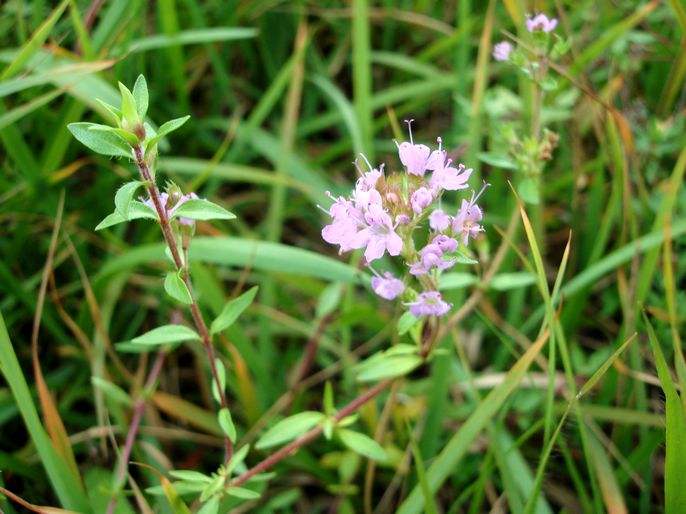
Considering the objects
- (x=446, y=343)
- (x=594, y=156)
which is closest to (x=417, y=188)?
(x=446, y=343)

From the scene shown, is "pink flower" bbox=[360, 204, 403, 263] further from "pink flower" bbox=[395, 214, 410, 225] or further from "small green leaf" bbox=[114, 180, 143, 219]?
"small green leaf" bbox=[114, 180, 143, 219]

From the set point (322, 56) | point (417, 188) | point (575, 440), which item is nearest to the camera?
point (417, 188)

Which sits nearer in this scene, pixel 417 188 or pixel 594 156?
pixel 417 188

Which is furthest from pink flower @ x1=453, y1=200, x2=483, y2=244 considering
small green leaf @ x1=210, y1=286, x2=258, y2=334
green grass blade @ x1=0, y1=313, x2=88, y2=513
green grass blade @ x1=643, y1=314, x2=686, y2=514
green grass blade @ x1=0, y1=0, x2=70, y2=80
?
green grass blade @ x1=0, y1=0, x2=70, y2=80

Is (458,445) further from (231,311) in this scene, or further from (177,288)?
(177,288)

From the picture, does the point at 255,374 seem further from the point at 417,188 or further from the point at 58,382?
the point at 417,188

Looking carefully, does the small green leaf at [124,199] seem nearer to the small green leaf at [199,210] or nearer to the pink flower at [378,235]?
the small green leaf at [199,210]
